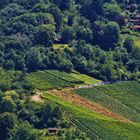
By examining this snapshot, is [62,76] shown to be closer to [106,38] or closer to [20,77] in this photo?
[20,77]

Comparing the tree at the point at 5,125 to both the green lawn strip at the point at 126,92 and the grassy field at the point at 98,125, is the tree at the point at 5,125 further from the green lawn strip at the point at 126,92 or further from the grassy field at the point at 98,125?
the green lawn strip at the point at 126,92

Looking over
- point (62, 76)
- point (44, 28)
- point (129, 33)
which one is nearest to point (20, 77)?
point (62, 76)

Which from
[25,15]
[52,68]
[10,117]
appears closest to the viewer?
[10,117]

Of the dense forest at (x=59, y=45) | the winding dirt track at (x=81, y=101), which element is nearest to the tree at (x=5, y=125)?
the dense forest at (x=59, y=45)

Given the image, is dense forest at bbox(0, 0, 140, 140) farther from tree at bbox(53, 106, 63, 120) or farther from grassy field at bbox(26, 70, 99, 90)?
grassy field at bbox(26, 70, 99, 90)

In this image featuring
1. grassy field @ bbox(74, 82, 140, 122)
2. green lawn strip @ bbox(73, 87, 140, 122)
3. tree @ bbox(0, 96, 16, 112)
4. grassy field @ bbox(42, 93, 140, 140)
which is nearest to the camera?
grassy field @ bbox(42, 93, 140, 140)

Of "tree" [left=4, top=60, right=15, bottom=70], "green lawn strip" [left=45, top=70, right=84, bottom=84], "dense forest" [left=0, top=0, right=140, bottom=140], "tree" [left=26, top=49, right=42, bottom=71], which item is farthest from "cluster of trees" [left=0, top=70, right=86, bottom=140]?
"tree" [left=26, top=49, right=42, bottom=71]

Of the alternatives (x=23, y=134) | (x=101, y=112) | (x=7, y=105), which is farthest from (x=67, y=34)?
(x=23, y=134)
